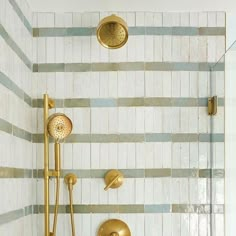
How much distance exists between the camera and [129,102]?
3.29 metres

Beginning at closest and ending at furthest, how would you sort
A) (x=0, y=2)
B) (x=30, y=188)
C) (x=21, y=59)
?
(x=0, y=2) < (x=21, y=59) < (x=30, y=188)

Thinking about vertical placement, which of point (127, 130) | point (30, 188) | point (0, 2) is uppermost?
point (0, 2)

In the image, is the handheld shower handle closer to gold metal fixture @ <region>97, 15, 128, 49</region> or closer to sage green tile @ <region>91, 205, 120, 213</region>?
sage green tile @ <region>91, 205, 120, 213</region>

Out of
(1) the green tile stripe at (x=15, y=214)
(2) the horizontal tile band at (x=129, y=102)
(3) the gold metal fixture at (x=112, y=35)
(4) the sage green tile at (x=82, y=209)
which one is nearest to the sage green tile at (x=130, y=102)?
(2) the horizontal tile band at (x=129, y=102)

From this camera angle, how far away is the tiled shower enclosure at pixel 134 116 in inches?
128

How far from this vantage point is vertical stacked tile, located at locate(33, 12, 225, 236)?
10.6 feet

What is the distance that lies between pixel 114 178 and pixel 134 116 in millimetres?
373

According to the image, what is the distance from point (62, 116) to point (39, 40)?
A: 0.52 m

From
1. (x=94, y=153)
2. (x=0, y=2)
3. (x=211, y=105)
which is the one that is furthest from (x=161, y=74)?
(x=0, y=2)

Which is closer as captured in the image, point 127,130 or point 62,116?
point 62,116

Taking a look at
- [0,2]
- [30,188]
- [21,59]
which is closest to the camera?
[0,2]

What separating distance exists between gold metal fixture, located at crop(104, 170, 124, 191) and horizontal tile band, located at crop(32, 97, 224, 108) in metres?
0.38

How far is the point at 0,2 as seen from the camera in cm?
250

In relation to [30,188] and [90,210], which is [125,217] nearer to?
[90,210]
